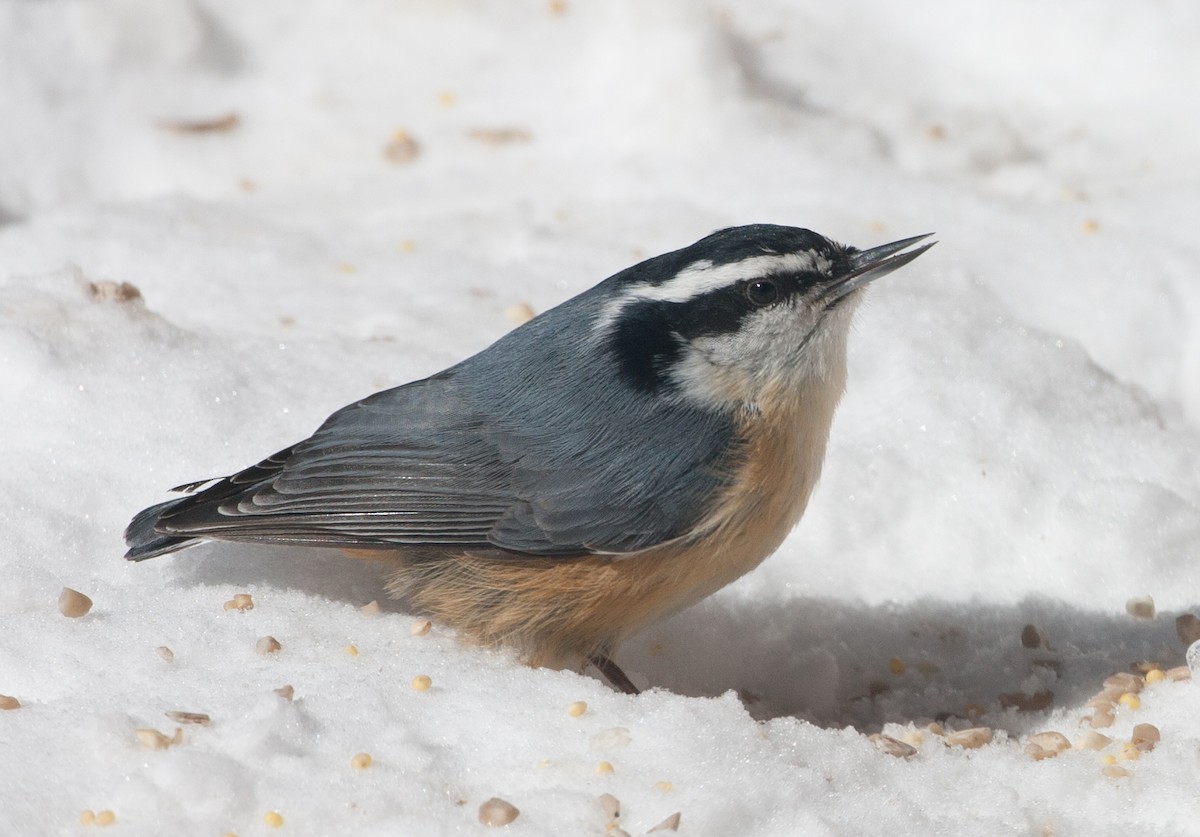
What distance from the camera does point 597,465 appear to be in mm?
3258

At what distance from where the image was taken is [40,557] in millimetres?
3486

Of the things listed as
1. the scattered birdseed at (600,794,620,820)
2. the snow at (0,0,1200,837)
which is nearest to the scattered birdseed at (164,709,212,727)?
the snow at (0,0,1200,837)

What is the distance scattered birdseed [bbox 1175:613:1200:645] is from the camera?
3643 millimetres

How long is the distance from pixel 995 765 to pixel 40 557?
2.22m

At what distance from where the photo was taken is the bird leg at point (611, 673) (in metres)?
3.38

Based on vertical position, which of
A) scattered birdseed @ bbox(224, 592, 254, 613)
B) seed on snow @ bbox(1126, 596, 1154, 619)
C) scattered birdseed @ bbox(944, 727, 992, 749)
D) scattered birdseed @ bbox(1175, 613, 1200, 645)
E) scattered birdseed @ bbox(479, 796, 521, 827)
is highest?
scattered birdseed @ bbox(1175, 613, 1200, 645)

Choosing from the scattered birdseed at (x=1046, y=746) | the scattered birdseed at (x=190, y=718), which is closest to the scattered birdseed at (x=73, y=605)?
the scattered birdseed at (x=190, y=718)

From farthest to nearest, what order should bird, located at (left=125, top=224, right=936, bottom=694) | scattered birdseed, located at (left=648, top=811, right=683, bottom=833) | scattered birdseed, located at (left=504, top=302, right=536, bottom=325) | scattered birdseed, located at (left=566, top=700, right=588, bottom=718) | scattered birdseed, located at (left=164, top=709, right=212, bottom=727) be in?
scattered birdseed, located at (left=504, top=302, right=536, bottom=325)
bird, located at (left=125, top=224, right=936, bottom=694)
scattered birdseed, located at (left=566, top=700, right=588, bottom=718)
scattered birdseed, located at (left=164, top=709, right=212, bottom=727)
scattered birdseed, located at (left=648, top=811, right=683, bottom=833)

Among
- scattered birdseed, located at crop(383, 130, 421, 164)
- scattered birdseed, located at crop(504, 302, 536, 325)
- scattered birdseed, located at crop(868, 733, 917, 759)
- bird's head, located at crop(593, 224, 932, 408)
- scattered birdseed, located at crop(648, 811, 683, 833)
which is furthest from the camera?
scattered birdseed, located at crop(383, 130, 421, 164)

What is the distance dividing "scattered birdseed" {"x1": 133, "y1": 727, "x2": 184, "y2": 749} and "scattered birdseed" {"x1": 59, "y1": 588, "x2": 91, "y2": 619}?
0.57 metres

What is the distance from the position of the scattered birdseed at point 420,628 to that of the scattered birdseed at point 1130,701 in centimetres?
159

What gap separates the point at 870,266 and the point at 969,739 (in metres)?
1.08

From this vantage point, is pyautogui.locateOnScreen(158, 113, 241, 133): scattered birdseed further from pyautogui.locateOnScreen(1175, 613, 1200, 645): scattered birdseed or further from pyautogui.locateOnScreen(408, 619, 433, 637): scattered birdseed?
pyautogui.locateOnScreen(1175, 613, 1200, 645): scattered birdseed

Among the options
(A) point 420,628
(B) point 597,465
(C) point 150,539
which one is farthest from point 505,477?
(C) point 150,539
